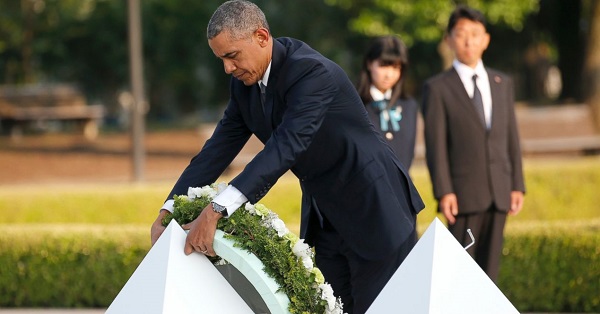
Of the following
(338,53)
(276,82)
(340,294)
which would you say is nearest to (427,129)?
(340,294)

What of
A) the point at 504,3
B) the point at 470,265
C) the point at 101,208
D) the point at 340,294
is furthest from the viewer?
the point at 504,3

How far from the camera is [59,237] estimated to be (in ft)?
25.7

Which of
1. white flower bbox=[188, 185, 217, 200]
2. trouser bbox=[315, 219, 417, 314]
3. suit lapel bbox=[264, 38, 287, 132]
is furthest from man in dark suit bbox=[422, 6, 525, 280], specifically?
white flower bbox=[188, 185, 217, 200]

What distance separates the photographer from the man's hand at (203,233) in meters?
3.29

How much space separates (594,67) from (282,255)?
15914 mm

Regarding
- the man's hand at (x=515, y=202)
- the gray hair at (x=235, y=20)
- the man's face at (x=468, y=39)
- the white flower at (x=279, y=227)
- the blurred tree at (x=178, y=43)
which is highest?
the blurred tree at (x=178, y=43)

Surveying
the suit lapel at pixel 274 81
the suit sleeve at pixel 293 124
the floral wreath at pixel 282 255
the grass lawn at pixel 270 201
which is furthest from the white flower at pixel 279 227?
the grass lawn at pixel 270 201

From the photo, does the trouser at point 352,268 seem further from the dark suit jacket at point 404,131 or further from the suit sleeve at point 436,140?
the dark suit jacket at point 404,131

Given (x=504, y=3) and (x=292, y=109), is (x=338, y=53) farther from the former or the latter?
(x=292, y=109)

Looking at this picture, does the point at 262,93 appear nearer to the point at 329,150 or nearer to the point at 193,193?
the point at 329,150

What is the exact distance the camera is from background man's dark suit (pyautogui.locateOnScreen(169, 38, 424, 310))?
140 inches

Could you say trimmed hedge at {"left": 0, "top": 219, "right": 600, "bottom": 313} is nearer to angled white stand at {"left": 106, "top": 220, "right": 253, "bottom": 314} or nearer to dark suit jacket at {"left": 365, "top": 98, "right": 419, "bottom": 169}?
dark suit jacket at {"left": 365, "top": 98, "right": 419, "bottom": 169}

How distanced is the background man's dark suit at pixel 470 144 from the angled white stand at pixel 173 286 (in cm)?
265

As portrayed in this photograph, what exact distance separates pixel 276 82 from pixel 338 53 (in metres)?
31.7
